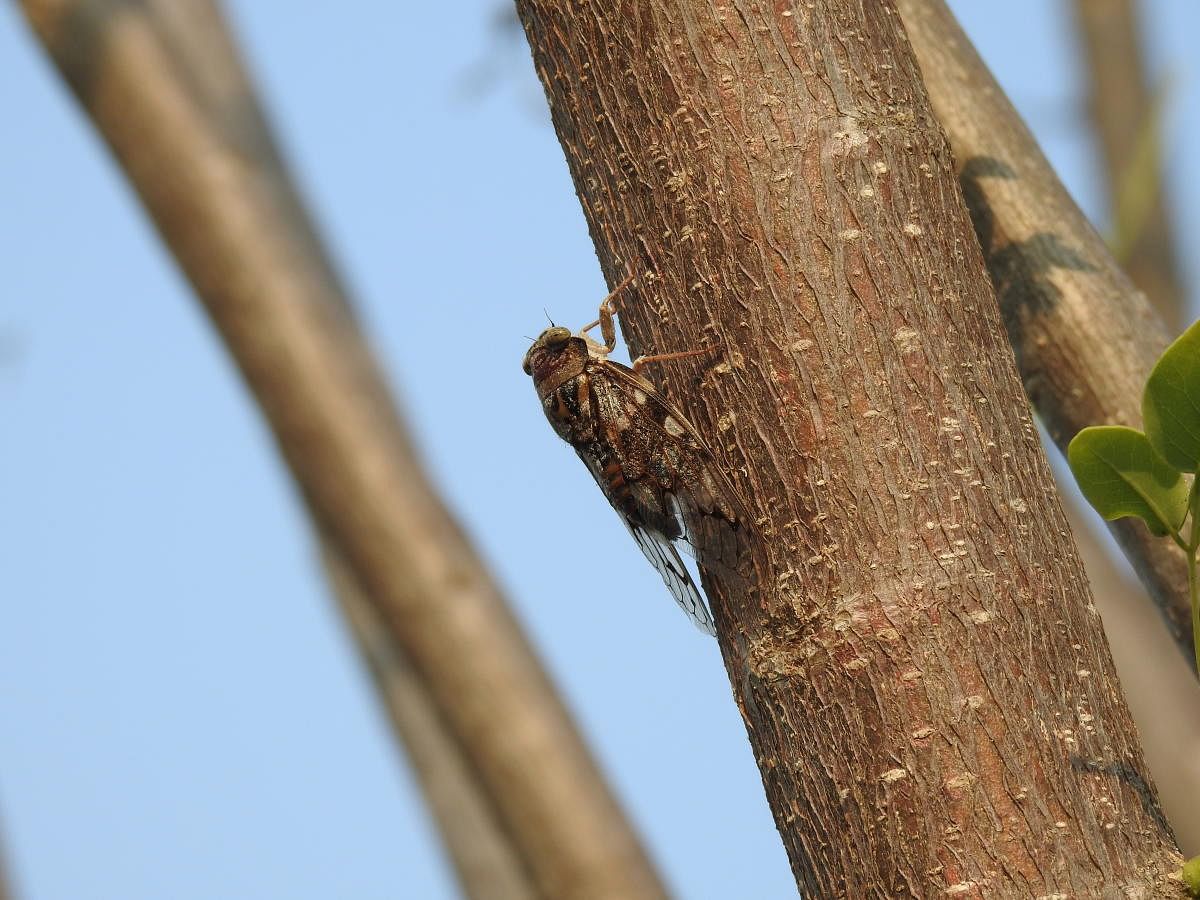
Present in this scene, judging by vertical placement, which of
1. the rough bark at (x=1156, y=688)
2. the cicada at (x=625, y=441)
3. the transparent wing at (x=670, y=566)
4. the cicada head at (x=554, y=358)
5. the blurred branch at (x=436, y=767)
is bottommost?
the rough bark at (x=1156, y=688)

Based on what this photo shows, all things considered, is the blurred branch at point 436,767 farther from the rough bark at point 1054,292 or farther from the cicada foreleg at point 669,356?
the cicada foreleg at point 669,356

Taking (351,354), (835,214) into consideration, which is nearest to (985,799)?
(835,214)

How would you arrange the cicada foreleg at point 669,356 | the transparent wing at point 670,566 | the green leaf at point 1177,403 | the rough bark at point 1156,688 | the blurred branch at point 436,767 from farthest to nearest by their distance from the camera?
the blurred branch at point 436,767 < the rough bark at point 1156,688 < the transparent wing at point 670,566 < the cicada foreleg at point 669,356 < the green leaf at point 1177,403

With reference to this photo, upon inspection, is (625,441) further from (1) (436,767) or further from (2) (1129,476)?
(1) (436,767)

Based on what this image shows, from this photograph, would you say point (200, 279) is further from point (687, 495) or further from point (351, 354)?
point (687, 495)

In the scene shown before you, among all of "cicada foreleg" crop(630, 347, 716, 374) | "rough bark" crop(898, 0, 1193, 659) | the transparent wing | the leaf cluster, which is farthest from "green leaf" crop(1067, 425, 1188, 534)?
the transparent wing

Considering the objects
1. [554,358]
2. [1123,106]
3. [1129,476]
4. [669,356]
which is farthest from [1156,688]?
[1123,106]

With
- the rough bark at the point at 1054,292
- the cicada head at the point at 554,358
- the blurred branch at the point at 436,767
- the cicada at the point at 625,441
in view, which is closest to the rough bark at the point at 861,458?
the cicada at the point at 625,441
